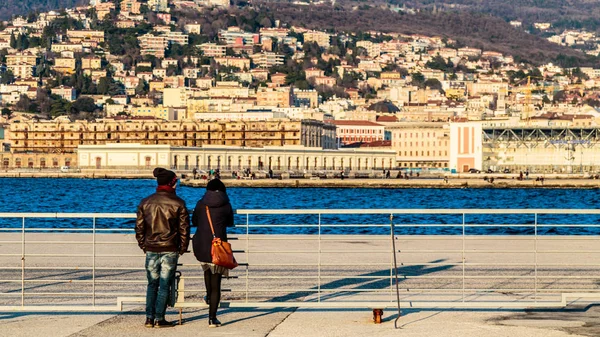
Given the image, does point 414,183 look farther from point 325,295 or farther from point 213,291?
point 213,291

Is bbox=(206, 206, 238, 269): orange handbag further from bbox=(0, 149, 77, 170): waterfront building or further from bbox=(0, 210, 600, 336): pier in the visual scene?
bbox=(0, 149, 77, 170): waterfront building

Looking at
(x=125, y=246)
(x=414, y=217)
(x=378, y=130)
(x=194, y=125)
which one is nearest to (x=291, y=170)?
(x=194, y=125)

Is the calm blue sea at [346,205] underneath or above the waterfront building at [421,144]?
underneath

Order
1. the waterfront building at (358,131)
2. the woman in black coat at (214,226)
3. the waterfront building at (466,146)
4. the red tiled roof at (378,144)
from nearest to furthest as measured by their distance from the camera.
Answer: the woman in black coat at (214,226) < the waterfront building at (466,146) < the red tiled roof at (378,144) < the waterfront building at (358,131)

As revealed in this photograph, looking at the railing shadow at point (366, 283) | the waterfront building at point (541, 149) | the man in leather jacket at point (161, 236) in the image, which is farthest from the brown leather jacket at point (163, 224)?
the waterfront building at point (541, 149)

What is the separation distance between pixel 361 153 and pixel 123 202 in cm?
6765

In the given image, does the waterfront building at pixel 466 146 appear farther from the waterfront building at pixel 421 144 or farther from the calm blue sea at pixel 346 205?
the waterfront building at pixel 421 144

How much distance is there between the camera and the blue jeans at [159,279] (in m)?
9.88

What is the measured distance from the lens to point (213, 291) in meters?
9.98

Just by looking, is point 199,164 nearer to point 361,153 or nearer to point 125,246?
point 361,153

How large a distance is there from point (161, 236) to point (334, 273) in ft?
11.7

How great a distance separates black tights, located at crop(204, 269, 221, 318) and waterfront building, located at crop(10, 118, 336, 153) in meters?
120

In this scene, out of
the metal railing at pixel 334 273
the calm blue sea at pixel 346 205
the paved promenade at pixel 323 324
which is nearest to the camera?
the paved promenade at pixel 323 324

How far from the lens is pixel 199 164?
115 metres
